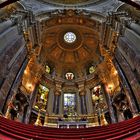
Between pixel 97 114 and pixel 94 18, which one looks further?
pixel 94 18

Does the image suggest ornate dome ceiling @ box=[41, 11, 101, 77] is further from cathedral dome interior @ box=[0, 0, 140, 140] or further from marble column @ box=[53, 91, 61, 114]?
marble column @ box=[53, 91, 61, 114]

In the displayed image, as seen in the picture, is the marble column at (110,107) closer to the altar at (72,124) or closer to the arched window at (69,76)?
the altar at (72,124)

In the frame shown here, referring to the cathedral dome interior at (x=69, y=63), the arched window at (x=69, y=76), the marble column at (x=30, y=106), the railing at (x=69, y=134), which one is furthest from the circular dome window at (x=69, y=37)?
the railing at (x=69, y=134)

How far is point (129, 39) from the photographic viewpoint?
53.4 ft

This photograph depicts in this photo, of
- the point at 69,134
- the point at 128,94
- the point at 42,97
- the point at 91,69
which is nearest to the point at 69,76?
the point at 91,69

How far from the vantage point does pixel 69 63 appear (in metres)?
26.8

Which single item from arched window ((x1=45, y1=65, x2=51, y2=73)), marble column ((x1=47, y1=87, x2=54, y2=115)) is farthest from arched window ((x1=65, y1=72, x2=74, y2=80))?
marble column ((x1=47, y1=87, x2=54, y2=115))

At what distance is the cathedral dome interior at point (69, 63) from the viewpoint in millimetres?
15922

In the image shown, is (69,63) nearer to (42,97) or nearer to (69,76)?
(69,76)

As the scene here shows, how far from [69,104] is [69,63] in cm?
600

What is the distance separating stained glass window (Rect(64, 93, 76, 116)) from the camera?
21.0m

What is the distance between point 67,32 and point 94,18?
6185 millimetres

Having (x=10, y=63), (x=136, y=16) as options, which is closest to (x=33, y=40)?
(x=10, y=63)

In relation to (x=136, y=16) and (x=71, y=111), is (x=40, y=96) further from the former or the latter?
(x=136, y=16)
